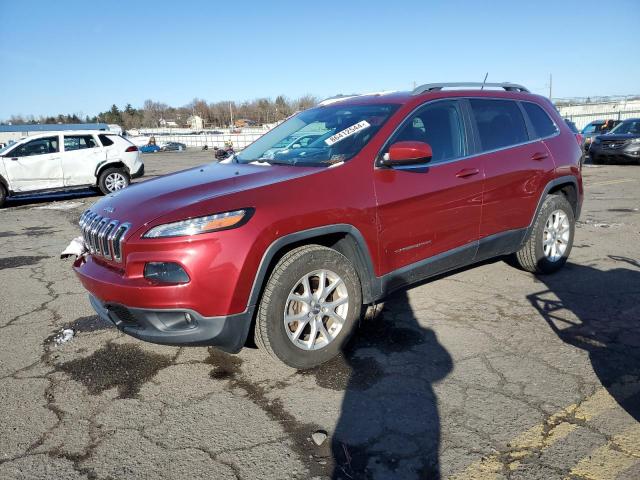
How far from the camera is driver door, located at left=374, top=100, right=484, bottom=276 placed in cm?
356

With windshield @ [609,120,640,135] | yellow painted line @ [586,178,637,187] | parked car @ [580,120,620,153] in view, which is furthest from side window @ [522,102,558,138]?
parked car @ [580,120,620,153]

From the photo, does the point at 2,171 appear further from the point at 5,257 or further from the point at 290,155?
the point at 290,155

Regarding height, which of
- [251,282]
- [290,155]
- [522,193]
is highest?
[290,155]

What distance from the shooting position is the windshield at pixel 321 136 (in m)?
3.65

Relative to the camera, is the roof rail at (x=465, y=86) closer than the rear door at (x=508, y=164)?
Yes

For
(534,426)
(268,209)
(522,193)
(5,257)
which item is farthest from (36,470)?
(5,257)

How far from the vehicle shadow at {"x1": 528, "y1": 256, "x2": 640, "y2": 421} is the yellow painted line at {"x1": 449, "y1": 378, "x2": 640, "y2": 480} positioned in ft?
0.22

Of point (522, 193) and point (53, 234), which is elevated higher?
point (522, 193)

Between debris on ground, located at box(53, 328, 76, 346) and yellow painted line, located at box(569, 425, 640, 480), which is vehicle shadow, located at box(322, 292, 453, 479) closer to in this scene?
yellow painted line, located at box(569, 425, 640, 480)

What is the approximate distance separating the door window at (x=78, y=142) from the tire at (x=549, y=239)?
10636mm

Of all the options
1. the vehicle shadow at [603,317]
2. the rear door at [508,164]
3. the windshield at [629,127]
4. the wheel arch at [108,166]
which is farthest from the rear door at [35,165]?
the windshield at [629,127]

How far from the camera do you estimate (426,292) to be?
4730mm

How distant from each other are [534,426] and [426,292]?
2.18 m

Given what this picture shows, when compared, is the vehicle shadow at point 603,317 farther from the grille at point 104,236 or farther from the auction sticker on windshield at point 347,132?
the grille at point 104,236
